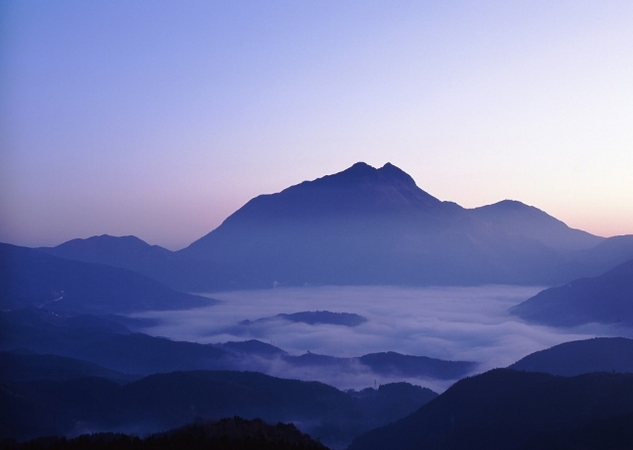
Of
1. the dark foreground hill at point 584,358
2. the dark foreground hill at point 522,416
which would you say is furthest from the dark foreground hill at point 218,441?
the dark foreground hill at point 584,358

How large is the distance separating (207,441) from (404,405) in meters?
117

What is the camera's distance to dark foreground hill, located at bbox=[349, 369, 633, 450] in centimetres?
9212

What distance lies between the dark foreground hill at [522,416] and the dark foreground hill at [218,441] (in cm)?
3504

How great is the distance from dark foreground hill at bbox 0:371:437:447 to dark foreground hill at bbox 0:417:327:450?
5348cm

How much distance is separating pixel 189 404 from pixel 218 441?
93.9 meters

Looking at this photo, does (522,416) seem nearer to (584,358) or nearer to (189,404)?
(189,404)

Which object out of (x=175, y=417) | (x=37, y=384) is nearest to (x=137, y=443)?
(x=175, y=417)

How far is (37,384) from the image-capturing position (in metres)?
158

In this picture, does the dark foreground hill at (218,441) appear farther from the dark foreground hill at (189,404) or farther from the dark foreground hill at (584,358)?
the dark foreground hill at (584,358)

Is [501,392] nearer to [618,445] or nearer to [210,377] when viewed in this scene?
[618,445]

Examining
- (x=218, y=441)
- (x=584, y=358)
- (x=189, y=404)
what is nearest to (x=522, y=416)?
(x=218, y=441)

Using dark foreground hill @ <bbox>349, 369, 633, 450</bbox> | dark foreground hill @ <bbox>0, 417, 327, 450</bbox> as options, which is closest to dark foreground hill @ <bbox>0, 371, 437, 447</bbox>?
dark foreground hill @ <bbox>349, 369, 633, 450</bbox>

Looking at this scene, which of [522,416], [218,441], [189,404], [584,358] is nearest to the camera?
[218,441]

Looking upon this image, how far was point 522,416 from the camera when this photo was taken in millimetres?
110312
